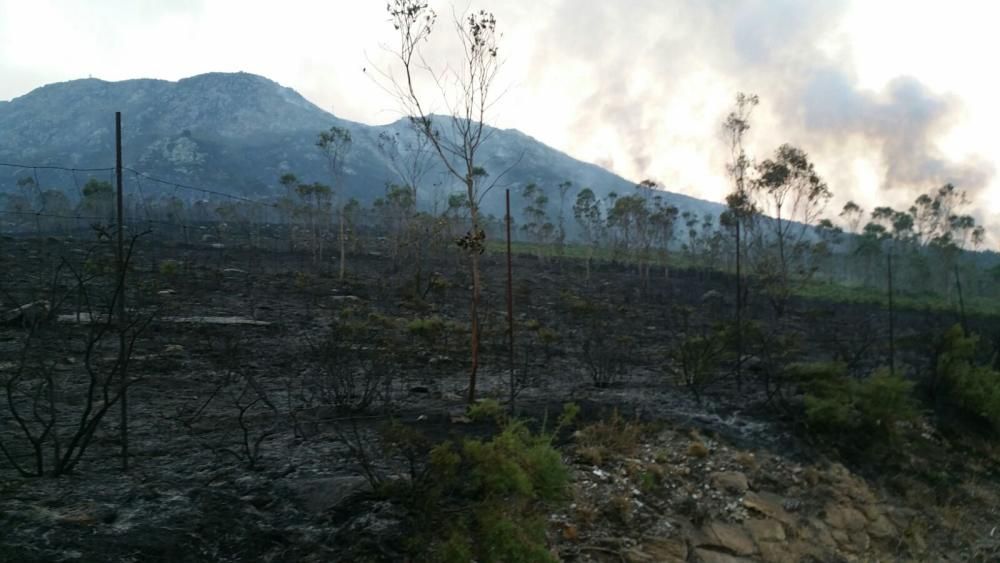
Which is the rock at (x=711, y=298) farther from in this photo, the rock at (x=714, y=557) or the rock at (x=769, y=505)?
the rock at (x=714, y=557)

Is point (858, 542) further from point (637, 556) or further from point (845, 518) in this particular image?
A: point (637, 556)

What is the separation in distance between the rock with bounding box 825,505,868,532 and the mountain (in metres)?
123

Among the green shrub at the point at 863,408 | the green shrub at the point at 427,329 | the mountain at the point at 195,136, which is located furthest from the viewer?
the mountain at the point at 195,136

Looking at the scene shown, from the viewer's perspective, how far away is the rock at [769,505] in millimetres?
7278

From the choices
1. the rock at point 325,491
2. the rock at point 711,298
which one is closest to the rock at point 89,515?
the rock at point 325,491

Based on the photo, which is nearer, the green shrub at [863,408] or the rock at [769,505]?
the rock at [769,505]

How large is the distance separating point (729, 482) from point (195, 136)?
6805 inches

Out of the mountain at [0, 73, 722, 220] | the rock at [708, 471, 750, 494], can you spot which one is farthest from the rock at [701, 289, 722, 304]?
the mountain at [0, 73, 722, 220]

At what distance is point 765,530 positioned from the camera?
7031 mm

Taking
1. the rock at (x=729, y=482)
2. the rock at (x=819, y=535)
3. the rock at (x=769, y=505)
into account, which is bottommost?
the rock at (x=819, y=535)

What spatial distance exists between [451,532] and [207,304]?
50.5 feet

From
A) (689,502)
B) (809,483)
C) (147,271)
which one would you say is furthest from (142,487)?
(147,271)

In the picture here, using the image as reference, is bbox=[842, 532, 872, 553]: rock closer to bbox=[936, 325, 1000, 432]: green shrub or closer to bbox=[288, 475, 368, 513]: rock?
bbox=[936, 325, 1000, 432]: green shrub

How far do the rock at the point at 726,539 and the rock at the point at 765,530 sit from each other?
0.15 metres
